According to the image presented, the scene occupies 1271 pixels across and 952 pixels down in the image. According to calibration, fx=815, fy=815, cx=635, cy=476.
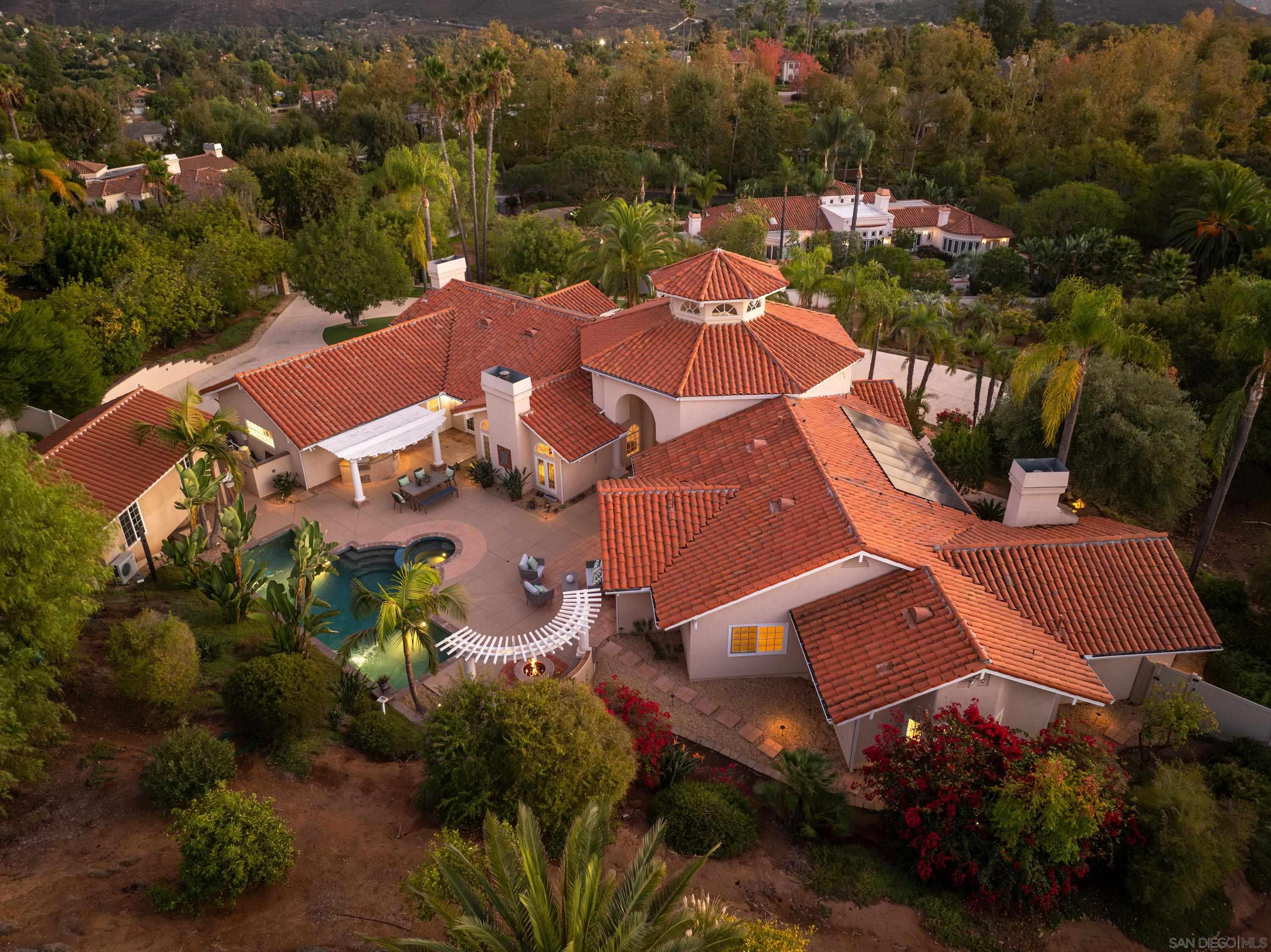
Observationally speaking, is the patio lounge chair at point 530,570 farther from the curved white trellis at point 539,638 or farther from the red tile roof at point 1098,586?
the red tile roof at point 1098,586

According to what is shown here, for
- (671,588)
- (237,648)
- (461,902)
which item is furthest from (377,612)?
(461,902)

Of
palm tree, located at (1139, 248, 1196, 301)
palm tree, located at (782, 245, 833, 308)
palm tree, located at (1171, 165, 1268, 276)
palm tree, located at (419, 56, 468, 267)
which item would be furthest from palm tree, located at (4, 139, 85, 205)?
palm tree, located at (1171, 165, 1268, 276)

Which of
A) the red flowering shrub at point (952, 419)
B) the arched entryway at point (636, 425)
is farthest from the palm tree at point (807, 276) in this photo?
the arched entryway at point (636, 425)

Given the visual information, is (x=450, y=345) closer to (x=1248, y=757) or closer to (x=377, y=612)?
(x=377, y=612)

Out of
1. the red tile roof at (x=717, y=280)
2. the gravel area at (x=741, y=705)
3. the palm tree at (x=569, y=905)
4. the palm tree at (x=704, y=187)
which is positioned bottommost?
the palm tree at (x=704, y=187)

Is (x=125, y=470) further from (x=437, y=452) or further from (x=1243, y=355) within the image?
(x=1243, y=355)

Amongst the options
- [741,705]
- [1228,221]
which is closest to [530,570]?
[741,705]

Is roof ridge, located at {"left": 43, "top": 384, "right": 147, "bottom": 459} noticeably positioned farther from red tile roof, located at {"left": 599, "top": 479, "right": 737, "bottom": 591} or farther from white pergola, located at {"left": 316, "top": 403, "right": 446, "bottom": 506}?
red tile roof, located at {"left": 599, "top": 479, "right": 737, "bottom": 591}
